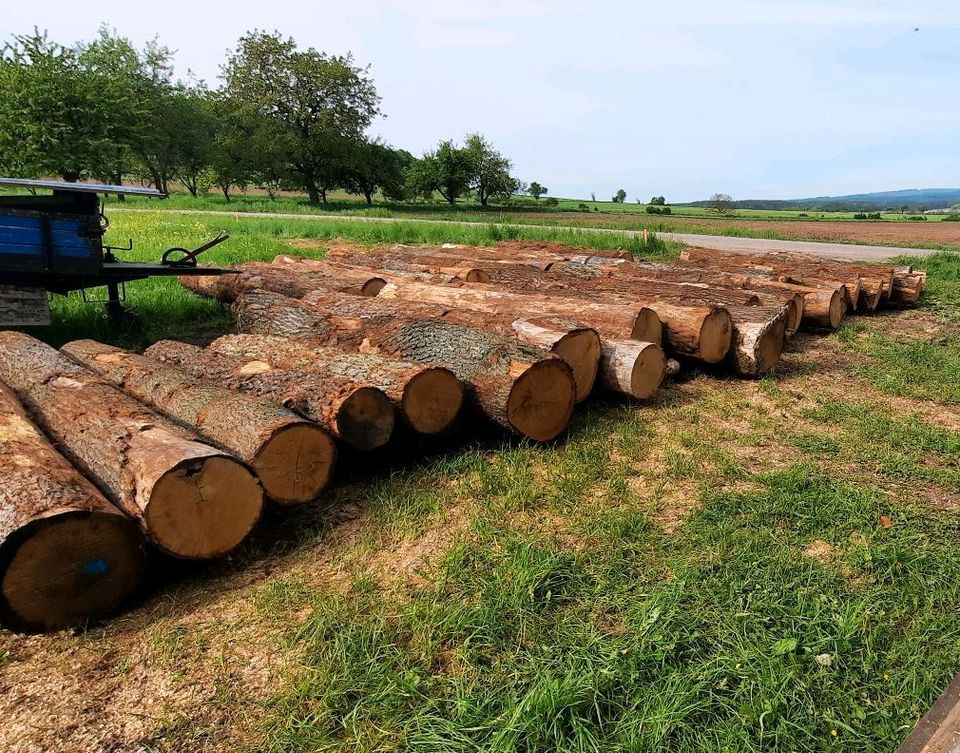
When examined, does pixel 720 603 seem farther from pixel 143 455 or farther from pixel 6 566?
pixel 6 566

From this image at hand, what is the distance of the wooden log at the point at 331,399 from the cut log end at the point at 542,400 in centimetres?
90

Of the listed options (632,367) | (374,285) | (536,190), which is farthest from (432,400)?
(536,190)

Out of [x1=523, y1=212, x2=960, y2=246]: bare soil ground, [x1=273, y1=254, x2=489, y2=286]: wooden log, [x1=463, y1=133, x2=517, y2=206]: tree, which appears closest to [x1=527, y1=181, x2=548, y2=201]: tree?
[x1=463, y1=133, x2=517, y2=206]: tree

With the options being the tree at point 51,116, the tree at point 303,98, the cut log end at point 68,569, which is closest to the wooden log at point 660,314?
the cut log end at point 68,569

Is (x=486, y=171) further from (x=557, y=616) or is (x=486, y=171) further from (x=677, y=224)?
(x=557, y=616)

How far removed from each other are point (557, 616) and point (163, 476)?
1870mm

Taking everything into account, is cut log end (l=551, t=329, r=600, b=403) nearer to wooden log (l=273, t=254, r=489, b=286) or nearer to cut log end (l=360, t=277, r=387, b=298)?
wooden log (l=273, t=254, r=489, b=286)

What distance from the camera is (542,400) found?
15.0ft

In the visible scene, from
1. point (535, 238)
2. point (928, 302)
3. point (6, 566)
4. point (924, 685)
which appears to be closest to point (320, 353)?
point (6, 566)

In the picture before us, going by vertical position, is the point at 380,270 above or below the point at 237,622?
above

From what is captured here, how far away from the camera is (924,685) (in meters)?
2.29

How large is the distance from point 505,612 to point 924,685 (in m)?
1.58

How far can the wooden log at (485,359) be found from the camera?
14.5 ft

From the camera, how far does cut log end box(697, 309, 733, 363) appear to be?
20.5ft
